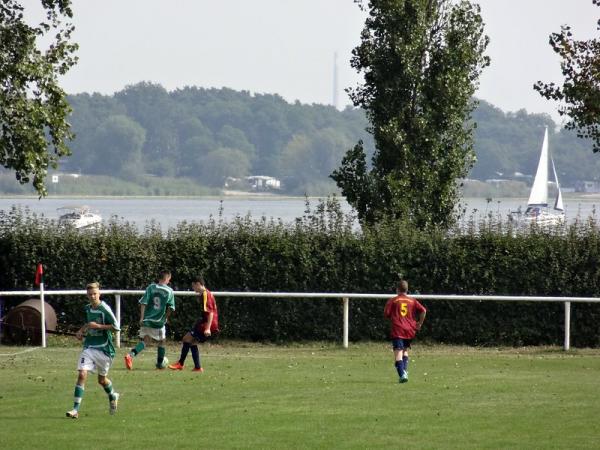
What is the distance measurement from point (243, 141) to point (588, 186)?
43.2 meters

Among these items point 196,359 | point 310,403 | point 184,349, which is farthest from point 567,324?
point 310,403

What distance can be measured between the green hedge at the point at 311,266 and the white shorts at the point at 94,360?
10408 mm

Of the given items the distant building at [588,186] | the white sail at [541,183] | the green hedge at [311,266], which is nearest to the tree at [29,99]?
the green hedge at [311,266]

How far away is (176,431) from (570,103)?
57.0 feet

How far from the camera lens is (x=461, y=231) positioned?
2695 cm

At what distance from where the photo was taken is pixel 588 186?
158 meters

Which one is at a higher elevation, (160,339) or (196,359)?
(160,339)

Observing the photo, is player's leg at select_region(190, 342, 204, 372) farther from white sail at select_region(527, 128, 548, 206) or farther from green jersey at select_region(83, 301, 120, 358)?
white sail at select_region(527, 128, 548, 206)

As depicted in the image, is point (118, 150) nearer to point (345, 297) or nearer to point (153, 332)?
point (345, 297)

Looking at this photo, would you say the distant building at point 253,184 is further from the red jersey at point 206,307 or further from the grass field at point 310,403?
the red jersey at point 206,307

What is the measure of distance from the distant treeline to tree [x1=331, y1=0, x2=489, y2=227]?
118 meters

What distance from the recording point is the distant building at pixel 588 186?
157375 mm

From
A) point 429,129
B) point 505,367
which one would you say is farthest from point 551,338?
point 429,129

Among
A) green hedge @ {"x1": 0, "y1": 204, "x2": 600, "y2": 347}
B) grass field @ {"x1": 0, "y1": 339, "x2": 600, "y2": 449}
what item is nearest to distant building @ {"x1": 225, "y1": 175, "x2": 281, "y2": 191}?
green hedge @ {"x1": 0, "y1": 204, "x2": 600, "y2": 347}
